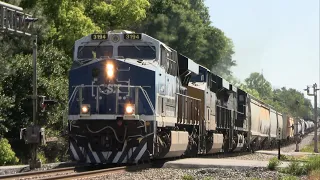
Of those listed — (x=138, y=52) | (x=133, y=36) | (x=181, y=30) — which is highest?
(x=181, y=30)

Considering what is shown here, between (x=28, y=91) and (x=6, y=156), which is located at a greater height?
(x=28, y=91)

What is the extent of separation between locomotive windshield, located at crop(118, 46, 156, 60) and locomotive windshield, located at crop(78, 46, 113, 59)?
0.36 metres

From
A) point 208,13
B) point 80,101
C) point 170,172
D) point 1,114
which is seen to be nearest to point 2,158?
point 1,114

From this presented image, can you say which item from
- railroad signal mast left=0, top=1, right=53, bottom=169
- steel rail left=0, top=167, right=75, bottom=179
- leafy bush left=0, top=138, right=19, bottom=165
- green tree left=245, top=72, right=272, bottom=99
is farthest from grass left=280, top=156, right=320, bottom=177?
green tree left=245, top=72, right=272, bottom=99

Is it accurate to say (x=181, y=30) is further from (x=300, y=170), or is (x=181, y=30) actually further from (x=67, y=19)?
(x=300, y=170)

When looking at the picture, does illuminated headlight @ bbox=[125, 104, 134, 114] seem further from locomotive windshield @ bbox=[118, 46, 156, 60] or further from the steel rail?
the steel rail

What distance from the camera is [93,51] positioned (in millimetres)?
18031

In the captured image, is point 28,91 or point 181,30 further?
point 181,30

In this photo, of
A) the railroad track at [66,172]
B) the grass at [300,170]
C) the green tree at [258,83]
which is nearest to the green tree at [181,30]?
the grass at [300,170]

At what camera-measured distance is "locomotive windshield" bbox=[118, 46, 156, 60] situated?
58.7 feet

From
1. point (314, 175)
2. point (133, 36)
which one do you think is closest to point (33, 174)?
point (133, 36)

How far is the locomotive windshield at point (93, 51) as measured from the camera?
1795cm

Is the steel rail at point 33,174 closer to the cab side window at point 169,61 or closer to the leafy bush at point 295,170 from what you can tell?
the cab side window at point 169,61

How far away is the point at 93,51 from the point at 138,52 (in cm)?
142
